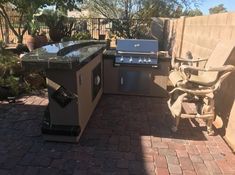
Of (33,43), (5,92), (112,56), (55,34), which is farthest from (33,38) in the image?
(112,56)

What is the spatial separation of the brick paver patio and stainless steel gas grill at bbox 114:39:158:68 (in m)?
0.97

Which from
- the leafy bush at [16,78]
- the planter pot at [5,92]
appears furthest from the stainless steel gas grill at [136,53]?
the planter pot at [5,92]

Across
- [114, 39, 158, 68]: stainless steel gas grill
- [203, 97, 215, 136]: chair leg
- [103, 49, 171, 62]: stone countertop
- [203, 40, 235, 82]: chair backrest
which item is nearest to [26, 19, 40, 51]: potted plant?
[103, 49, 171, 62]: stone countertop

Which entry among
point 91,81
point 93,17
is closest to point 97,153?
point 91,81

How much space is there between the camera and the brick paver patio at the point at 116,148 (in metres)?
2.75

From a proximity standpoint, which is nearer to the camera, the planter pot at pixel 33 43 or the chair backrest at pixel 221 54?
the chair backrest at pixel 221 54

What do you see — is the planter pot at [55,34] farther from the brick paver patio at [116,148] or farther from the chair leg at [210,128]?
the chair leg at [210,128]

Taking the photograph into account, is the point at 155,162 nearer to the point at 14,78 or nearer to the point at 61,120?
the point at 61,120

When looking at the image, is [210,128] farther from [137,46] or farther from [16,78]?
[16,78]

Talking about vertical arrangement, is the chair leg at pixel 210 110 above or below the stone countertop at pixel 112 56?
below

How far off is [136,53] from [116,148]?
2.14 meters

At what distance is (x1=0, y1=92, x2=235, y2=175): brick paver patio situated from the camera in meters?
2.75

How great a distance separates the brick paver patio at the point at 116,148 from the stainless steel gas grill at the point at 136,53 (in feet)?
3.18

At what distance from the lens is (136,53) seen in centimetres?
478
